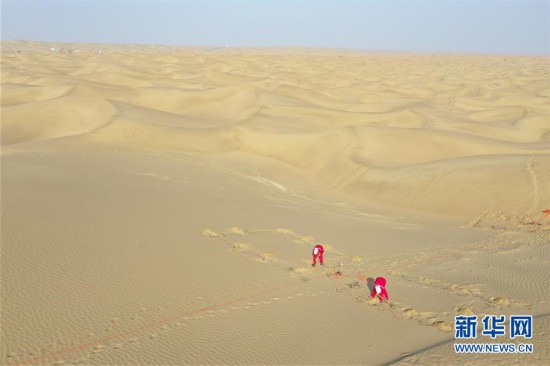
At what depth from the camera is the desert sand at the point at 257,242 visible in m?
7.06

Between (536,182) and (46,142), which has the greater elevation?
(46,142)

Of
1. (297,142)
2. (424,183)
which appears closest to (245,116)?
(297,142)

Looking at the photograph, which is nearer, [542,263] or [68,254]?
[68,254]

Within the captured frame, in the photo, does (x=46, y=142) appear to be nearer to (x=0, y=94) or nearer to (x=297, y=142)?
Result: (x=297, y=142)

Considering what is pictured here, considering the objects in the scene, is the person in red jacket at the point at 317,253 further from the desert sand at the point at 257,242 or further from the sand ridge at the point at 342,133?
the sand ridge at the point at 342,133

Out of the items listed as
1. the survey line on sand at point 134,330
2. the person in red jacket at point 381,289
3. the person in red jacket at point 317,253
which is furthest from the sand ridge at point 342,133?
the survey line on sand at point 134,330

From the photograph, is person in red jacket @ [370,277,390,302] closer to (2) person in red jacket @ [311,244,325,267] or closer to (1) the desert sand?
(1) the desert sand

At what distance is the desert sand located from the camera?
7.06 meters

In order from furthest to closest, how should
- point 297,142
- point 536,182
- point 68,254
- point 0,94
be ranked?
point 0,94, point 297,142, point 536,182, point 68,254

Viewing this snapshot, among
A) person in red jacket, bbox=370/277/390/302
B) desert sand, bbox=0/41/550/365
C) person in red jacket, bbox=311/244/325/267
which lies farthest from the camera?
person in red jacket, bbox=311/244/325/267

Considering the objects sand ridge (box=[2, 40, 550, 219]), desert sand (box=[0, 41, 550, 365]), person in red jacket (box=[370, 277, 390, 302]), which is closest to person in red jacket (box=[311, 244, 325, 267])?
desert sand (box=[0, 41, 550, 365])

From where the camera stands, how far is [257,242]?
38.2ft

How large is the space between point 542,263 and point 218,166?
45.4ft

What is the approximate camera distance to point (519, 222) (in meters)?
14.5
